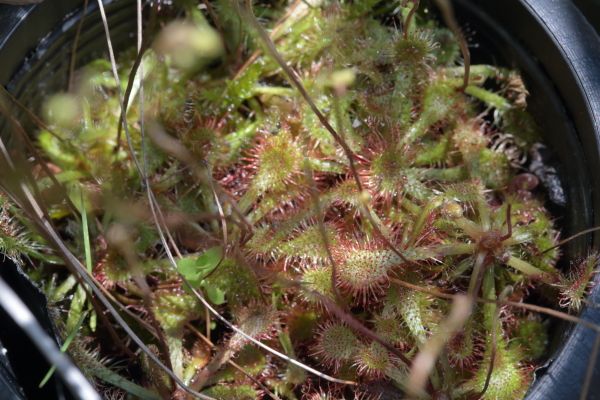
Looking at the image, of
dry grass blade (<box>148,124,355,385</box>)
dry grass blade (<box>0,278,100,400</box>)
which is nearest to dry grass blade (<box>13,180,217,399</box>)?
dry grass blade (<box>148,124,355,385</box>)

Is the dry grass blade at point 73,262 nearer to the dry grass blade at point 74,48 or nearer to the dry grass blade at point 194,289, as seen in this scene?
the dry grass blade at point 194,289

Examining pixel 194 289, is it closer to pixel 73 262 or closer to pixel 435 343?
pixel 73 262

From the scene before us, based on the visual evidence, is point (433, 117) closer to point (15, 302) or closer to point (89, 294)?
point (89, 294)

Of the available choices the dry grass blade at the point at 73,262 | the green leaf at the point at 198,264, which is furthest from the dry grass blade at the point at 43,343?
the green leaf at the point at 198,264

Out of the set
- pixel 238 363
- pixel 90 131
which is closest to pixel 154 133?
pixel 90 131

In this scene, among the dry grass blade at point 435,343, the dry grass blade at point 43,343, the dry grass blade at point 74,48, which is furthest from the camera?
the dry grass blade at point 74,48

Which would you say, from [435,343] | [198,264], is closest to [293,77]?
[198,264]

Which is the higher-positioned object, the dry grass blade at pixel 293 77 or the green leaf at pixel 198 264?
the dry grass blade at pixel 293 77

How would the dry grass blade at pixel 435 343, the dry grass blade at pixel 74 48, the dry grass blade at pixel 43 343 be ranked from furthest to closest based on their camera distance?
the dry grass blade at pixel 74 48 < the dry grass blade at pixel 435 343 < the dry grass blade at pixel 43 343

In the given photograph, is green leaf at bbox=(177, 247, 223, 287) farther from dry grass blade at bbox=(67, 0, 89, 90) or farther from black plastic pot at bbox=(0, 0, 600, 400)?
dry grass blade at bbox=(67, 0, 89, 90)
